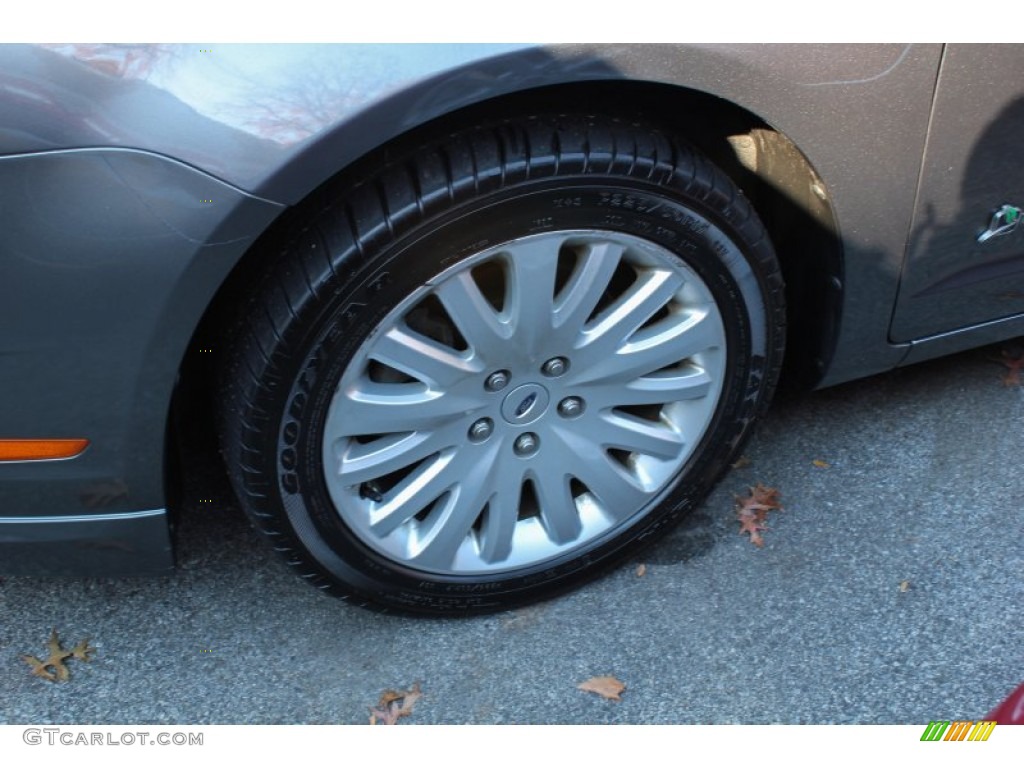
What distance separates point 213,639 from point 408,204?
1.05 meters

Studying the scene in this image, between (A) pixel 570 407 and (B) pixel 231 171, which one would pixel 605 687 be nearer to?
(A) pixel 570 407

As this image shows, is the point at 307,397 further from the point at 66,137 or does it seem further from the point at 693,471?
the point at 693,471

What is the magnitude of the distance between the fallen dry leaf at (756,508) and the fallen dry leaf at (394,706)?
82cm

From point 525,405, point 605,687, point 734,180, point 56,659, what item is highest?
point 734,180

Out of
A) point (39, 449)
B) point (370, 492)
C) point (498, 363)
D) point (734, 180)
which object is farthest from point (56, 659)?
point (734, 180)

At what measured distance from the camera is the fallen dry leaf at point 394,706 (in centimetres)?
211

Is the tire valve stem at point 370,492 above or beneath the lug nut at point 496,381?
beneath

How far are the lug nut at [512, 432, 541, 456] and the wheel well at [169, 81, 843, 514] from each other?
0.57 m

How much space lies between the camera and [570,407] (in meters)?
2.08

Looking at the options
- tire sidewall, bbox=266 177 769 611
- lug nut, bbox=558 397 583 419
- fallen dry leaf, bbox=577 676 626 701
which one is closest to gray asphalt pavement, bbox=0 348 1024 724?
fallen dry leaf, bbox=577 676 626 701

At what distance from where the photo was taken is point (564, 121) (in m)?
1.80

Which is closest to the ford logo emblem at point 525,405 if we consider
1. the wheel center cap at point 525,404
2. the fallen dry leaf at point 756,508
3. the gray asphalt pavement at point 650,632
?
the wheel center cap at point 525,404

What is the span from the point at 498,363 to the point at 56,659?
1.06 metres

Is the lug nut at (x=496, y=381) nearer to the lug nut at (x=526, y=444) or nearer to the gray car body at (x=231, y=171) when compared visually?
the lug nut at (x=526, y=444)
